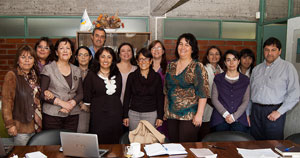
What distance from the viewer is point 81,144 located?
1.56 metres

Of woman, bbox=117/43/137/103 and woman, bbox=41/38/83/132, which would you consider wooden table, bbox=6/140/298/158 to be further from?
woman, bbox=117/43/137/103

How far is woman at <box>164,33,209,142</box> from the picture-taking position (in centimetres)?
243

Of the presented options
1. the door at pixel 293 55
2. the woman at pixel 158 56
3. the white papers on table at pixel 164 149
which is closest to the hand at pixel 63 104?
the white papers on table at pixel 164 149

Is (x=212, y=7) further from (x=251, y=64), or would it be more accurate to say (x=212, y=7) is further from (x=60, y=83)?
(x=60, y=83)

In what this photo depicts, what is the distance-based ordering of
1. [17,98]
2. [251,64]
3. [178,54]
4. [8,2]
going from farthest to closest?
[8,2], [251,64], [178,54], [17,98]

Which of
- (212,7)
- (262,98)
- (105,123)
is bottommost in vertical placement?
(105,123)

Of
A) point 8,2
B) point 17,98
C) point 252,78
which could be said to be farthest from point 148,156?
point 8,2

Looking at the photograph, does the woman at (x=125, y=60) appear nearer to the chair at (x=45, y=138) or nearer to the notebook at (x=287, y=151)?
the chair at (x=45, y=138)

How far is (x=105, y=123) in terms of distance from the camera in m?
2.64

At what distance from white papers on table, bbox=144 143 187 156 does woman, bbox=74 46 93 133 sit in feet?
3.76

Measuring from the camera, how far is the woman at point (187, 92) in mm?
2426

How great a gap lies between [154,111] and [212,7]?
3.26 metres

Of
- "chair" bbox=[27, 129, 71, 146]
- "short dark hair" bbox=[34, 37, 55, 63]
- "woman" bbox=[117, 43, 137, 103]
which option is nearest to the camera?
"chair" bbox=[27, 129, 71, 146]

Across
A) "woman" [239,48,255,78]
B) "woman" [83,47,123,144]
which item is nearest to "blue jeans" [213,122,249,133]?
"woman" [239,48,255,78]
